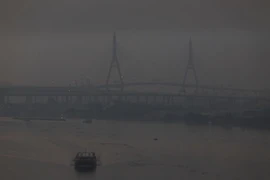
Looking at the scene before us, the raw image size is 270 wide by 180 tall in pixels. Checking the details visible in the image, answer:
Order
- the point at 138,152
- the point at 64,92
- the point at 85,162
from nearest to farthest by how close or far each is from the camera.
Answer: the point at 85,162 → the point at 138,152 → the point at 64,92

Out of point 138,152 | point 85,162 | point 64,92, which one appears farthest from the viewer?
point 64,92

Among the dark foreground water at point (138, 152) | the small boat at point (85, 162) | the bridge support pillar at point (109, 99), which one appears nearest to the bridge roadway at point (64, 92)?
the bridge support pillar at point (109, 99)

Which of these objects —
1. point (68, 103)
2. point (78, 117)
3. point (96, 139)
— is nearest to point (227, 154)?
point (96, 139)

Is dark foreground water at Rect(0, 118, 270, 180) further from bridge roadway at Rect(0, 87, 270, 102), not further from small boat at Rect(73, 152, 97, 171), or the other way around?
bridge roadway at Rect(0, 87, 270, 102)

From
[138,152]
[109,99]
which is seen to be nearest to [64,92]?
[109,99]

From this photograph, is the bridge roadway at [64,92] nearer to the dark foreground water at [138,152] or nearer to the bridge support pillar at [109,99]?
the bridge support pillar at [109,99]

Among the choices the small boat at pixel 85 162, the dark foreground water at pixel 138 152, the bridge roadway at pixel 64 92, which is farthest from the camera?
the bridge roadway at pixel 64 92

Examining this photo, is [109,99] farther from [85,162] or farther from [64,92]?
[85,162]

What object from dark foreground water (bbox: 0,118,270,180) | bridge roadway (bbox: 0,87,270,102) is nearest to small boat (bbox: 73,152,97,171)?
dark foreground water (bbox: 0,118,270,180)
